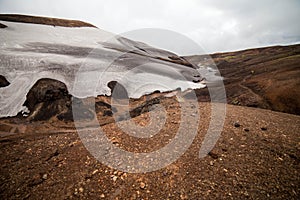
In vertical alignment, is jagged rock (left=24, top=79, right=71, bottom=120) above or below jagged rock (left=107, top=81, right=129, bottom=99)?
below

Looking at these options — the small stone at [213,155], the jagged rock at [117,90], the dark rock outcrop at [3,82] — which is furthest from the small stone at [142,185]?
the dark rock outcrop at [3,82]

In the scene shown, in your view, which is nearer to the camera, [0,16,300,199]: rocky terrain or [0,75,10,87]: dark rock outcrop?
[0,16,300,199]: rocky terrain

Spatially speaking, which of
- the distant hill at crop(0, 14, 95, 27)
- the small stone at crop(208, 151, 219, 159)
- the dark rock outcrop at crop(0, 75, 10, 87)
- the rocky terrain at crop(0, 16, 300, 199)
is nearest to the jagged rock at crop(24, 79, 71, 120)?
the rocky terrain at crop(0, 16, 300, 199)

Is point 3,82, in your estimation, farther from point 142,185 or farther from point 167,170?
point 167,170

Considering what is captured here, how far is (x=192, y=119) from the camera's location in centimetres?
694

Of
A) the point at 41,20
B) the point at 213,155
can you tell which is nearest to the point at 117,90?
the point at 213,155

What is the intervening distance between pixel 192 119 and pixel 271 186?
3588mm

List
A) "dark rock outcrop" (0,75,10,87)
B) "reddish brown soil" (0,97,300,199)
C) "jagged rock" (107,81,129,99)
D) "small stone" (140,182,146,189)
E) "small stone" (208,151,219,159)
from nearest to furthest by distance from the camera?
1. "reddish brown soil" (0,97,300,199)
2. "small stone" (140,182,146,189)
3. "small stone" (208,151,219,159)
4. "dark rock outcrop" (0,75,10,87)
5. "jagged rock" (107,81,129,99)

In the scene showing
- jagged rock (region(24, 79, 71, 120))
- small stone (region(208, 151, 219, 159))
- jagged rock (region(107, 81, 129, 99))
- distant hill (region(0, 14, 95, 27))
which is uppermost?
distant hill (region(0, 14, 95, 27))

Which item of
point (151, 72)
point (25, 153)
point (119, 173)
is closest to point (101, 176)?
point (119, 173)

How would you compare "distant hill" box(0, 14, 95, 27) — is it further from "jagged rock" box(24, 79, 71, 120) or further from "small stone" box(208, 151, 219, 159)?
"small stone" box(208, 151, 219, 159)

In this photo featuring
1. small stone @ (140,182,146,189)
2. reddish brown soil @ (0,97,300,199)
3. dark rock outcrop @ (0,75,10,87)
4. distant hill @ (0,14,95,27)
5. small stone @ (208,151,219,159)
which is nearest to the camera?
reddish brown soil @ (0,97,300,199)

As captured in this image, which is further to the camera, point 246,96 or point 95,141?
point 246,96

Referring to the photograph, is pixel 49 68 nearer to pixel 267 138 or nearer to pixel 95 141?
pixel 95 141
